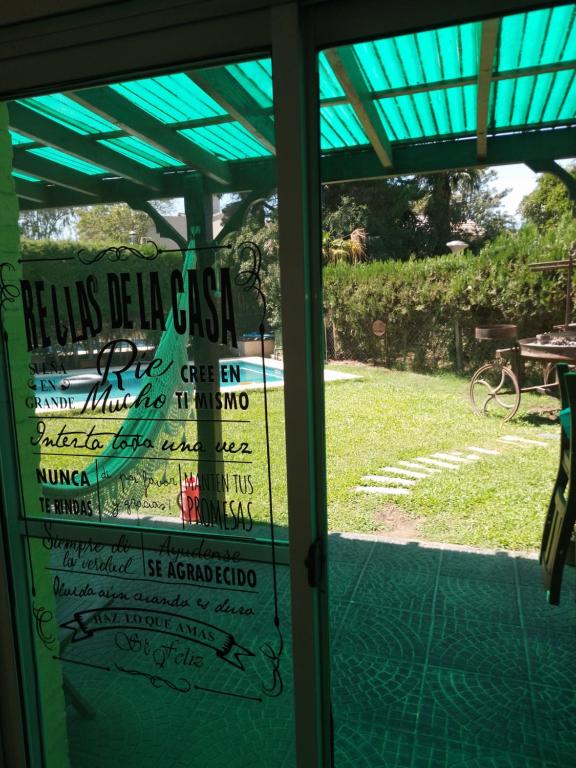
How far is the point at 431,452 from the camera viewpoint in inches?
202

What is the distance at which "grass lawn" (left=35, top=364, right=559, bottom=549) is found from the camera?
1081mm

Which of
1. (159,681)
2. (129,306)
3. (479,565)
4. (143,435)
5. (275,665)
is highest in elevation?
(129,306)

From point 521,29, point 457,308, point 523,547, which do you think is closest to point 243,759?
point 521,29

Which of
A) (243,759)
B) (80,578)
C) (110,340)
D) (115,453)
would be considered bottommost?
(243,759)

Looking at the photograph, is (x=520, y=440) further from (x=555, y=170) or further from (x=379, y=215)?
(x=379, y=215)

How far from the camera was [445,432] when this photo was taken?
568cm

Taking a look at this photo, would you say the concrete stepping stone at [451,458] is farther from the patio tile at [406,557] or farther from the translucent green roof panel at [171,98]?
the translucent green roof panel at [171,98]

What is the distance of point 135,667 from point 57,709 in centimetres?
27

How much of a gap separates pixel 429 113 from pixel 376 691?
228 centimetres

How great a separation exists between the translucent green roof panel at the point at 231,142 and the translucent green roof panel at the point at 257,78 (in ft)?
0.20

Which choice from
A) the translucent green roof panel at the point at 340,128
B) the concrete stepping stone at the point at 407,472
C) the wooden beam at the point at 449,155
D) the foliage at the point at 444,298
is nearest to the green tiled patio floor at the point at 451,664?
the concrete stepping stone at the point at 407,472

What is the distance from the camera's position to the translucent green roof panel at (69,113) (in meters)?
1.10

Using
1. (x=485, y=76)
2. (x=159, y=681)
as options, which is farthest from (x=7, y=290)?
(x=485, y=76)

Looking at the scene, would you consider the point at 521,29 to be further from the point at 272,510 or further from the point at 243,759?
the point at 243,759
